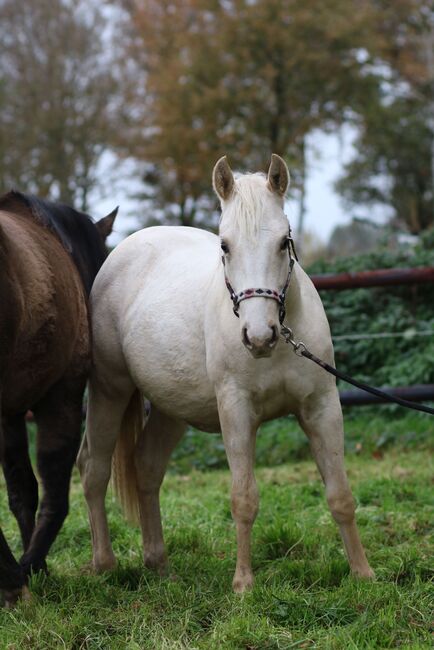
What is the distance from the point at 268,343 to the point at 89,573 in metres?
1.84

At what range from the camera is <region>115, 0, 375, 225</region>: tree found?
18.4m

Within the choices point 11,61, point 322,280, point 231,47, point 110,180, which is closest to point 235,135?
point 231,47

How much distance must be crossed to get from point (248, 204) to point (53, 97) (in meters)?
18.5

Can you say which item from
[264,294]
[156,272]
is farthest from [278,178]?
[156,272]

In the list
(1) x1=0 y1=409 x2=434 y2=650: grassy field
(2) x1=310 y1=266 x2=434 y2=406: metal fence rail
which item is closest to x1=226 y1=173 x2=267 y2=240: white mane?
(1) x1=0 y1=409 x2=434 y2=650: grassy field

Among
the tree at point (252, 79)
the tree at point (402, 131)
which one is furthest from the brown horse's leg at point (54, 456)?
the tree at point (402, 131)

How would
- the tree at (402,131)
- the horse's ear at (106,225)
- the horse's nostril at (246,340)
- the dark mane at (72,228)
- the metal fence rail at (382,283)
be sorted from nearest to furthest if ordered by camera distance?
1. the horse's nostril at (246,340)
2. the dark mane at (72,228)
3. the horse's ear at (106,225)
4. the metal fence rail at (382,283)
5. the tree at (402,131)

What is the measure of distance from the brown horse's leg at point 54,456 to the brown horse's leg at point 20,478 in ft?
0.96

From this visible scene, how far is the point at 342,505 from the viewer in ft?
11.8

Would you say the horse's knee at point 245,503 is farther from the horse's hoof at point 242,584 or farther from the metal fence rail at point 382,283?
the metal fence rail at point 382,283

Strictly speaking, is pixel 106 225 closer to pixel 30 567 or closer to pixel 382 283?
pixel 30 567

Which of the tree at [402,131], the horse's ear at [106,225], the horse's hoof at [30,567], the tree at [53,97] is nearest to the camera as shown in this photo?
the horse's hoof at [30,567]

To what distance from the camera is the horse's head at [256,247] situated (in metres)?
3.21

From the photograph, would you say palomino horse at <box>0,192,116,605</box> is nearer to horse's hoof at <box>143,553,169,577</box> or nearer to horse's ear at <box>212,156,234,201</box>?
horse's hoof at <box>143,553,169,577</box>
